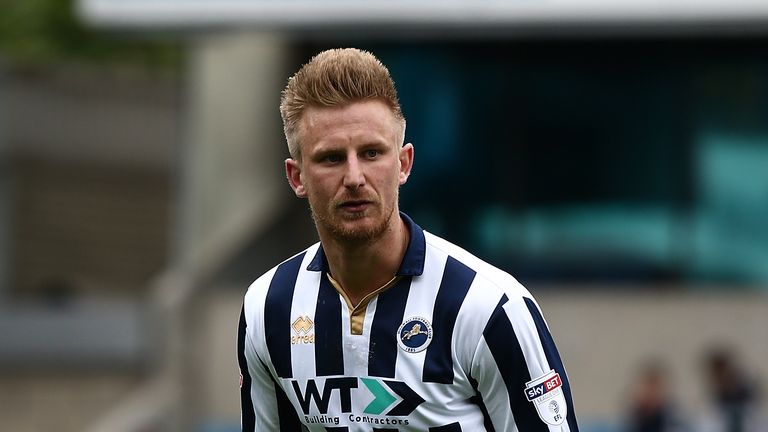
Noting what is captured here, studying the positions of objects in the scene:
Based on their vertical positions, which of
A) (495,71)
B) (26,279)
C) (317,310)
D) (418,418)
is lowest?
(418,418)

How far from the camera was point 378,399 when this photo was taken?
3.93m

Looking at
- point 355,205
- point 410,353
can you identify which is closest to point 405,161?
point 355,205

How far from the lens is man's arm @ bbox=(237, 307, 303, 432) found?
13.7ft

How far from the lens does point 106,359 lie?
792 inches

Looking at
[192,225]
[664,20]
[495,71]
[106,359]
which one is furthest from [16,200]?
[664,20]

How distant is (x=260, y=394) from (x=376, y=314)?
45 cm

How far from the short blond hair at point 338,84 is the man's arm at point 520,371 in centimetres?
58

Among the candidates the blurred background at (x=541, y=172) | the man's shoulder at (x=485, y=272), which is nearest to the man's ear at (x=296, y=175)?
the man's shoulder at (x=485, y=272)

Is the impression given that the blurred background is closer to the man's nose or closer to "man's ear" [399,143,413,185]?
"man's ear" [399,143,413,185]

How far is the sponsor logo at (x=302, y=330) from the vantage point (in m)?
4.07

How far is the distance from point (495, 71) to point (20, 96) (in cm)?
868

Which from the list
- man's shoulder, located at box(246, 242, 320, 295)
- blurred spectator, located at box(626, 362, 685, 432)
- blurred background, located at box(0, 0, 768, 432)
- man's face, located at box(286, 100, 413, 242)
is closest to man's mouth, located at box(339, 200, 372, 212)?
man's face, located at box(286, 100, 413, 242)

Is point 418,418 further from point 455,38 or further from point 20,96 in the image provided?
point 20,96

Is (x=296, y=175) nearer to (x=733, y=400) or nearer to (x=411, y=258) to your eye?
(x=411, y=258)
